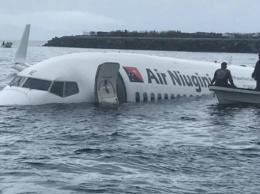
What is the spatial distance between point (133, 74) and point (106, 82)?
208cm

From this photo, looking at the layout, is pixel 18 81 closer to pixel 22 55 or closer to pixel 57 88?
pixel 57 88

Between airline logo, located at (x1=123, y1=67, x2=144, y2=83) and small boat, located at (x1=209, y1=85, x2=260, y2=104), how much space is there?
366 centimetres

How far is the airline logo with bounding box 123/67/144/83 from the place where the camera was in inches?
1069

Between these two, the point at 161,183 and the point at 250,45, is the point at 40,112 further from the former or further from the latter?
the point at 250,45

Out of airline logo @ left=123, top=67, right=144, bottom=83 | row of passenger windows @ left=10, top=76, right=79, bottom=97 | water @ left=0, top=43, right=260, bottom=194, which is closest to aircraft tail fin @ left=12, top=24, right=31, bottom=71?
airline logo @ left=123, top=67, right=144, bottom=83

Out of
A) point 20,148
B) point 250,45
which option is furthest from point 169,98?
point 250,45

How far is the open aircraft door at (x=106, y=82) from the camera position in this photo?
2578cm

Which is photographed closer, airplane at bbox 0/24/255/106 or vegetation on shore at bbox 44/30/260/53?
airplane at bbox 0/24/255/106

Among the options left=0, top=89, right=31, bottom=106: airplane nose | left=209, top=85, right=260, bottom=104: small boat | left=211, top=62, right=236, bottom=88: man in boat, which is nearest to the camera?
left=0, top=89, right=31, bottom=106: airplane nose

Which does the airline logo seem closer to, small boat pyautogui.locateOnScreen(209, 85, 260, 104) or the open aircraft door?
the open aircraft door

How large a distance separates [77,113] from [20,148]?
21.9 ft

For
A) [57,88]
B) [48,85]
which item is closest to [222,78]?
[57,88]

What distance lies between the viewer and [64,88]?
987 inches

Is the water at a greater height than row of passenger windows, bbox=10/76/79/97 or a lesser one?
lesser
